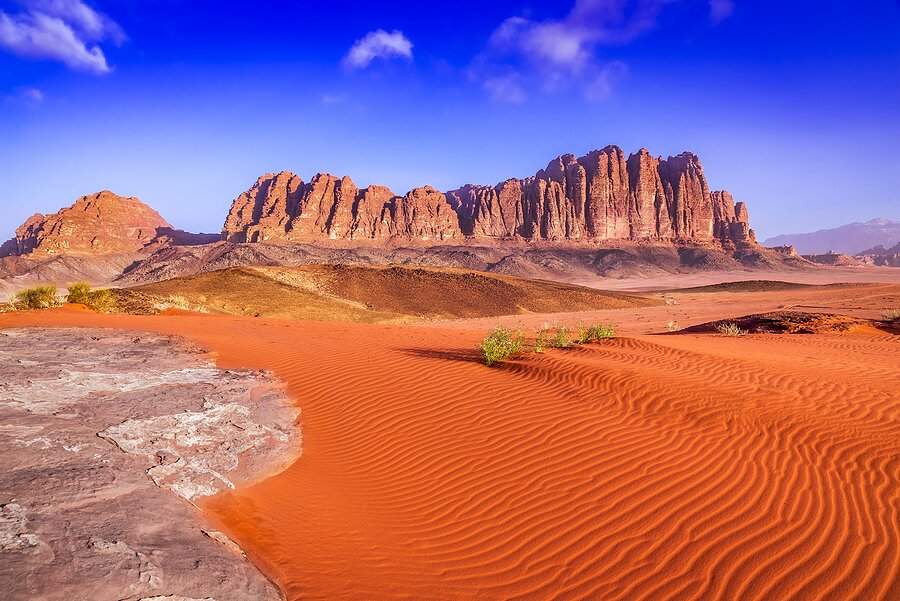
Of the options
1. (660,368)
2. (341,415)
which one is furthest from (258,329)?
(660,368)

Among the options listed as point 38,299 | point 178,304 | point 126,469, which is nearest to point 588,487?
point 126,469

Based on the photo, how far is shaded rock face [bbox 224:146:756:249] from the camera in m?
123

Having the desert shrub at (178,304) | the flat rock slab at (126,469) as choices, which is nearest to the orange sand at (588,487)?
the flat rock slab at (126,469)

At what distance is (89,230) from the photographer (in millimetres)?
105375

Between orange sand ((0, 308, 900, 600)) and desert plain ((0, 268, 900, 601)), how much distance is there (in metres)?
0.02

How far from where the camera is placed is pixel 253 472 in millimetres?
5504

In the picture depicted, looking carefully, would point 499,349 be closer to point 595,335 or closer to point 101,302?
point 595,335

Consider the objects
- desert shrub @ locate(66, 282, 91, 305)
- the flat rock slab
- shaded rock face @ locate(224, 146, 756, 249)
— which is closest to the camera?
the flat rock slab

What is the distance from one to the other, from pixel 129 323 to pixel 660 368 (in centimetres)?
1529

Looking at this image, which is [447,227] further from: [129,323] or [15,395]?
[15,395]

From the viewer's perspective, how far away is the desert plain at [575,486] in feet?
12.4

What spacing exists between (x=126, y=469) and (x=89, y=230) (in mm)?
123914

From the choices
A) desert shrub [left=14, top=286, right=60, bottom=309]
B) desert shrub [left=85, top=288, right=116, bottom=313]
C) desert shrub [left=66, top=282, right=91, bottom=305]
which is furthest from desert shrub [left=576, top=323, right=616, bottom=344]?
desert shrub [left=66, top=282, right=91, bottom=305]

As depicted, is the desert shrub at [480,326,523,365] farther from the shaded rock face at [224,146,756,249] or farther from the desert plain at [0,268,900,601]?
the shaded rock face at [224,146,756,249]
